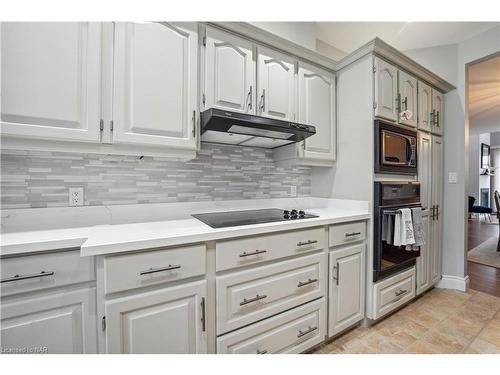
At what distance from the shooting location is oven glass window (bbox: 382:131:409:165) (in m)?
1.74

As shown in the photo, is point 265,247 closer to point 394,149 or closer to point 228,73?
point 228,73

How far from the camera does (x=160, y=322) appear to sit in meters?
0.97

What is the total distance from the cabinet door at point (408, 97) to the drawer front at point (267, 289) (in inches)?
59.5

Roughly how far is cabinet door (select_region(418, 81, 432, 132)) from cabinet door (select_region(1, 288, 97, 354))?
2.82 meters

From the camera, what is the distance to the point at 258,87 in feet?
5.23

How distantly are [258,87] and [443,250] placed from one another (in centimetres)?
266

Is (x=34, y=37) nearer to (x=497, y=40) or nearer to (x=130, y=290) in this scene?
(x=130, y=290)

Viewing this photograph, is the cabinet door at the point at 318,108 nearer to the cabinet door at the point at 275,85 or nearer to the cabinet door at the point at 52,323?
the cabinet door at the point at 275,85

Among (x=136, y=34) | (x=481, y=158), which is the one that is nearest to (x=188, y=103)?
(x=136, y=34)

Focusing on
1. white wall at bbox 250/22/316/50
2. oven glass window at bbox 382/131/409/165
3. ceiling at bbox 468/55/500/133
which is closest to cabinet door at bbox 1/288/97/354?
oven glass window at bbox 382/131/409/165

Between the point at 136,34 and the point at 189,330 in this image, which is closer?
the point at 189,330

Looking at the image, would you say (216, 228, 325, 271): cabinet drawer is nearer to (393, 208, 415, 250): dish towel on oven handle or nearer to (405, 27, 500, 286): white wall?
(393, 208, 415, 250): dish towel on oven handle

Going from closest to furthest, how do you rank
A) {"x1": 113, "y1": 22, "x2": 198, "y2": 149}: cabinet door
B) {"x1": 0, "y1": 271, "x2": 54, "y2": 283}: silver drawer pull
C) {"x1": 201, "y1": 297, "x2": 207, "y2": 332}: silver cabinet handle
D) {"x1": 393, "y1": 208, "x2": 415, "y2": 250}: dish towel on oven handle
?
{"x1": 0, "y1": 271, "x2": 54, "y2": 283}: silver drawer pull, {"x1": 201, "y1": 297, "x2": 207, "y2": 332}: silver cabinet handle, {"x1": 113, "y1": 22, "x2": 198, "y2": 149}: cabinet door, {"x1": 393, "y1": 208, "x2": 415, "y2": 250}: dish towel on oven handle

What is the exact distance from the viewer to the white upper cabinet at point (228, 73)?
1410mm
